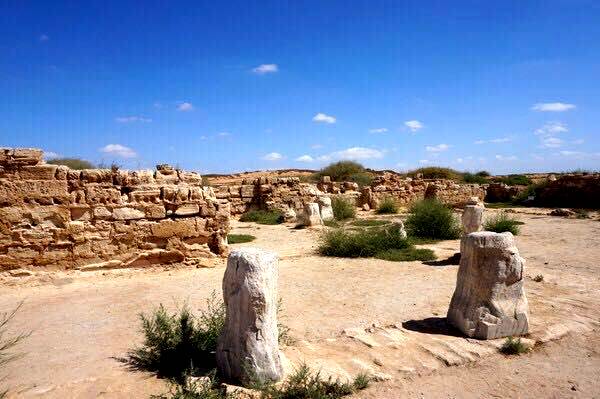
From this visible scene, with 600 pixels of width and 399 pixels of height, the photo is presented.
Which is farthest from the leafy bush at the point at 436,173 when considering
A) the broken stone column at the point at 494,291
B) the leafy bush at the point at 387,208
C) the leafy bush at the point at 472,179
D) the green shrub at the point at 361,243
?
the broken stone column at the point at 494,291

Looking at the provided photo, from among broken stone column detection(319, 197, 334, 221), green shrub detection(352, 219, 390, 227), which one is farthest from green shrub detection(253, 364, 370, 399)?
broken stone column detection(319, 197, 334, 221)

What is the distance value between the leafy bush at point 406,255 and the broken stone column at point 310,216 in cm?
442

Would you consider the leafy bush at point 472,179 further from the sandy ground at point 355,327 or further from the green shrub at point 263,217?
the sandy ground at point 355,327

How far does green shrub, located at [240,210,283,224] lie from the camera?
1558 centimetres

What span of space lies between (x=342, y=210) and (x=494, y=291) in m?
11.5

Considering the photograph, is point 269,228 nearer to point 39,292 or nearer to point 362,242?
point 362,242

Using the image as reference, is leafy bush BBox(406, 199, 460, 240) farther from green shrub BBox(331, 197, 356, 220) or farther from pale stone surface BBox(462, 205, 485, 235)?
green shrub BBox(331, 197, 356, 220)

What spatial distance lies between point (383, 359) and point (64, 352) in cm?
320

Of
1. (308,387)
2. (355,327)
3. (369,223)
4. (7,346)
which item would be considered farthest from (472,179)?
(7,346)

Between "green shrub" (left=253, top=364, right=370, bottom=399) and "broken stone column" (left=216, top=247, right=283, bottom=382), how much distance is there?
129mm

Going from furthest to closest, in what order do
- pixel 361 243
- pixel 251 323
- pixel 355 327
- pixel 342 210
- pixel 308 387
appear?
pixel 342 210
pixel 361 243
pixel 355 327
pixel 251 323
pixel 308 387

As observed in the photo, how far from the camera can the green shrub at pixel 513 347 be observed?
14.5ft

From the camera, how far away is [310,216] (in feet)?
45.2

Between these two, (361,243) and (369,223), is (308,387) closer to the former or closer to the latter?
(361,243)
